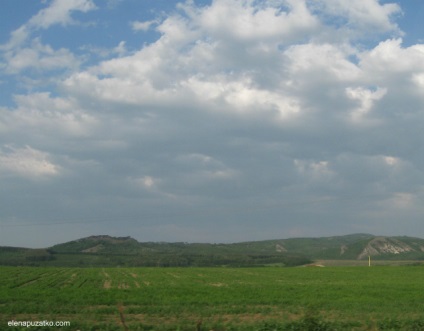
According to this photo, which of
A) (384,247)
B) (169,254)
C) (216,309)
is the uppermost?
(216,309)

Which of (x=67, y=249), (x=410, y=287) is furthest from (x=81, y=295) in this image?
(x=67, y=249)

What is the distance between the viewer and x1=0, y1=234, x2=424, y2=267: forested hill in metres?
119

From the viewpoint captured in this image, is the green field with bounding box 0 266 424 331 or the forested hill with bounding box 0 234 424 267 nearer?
the green field with bounding box 0 266 424 331

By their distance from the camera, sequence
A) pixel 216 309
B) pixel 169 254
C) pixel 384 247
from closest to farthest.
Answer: pixel 216 309, pixel 169 254, pixel 384 247

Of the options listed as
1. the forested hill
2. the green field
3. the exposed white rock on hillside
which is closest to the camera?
the green field

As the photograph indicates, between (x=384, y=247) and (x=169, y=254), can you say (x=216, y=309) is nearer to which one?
(x=169, y=254)

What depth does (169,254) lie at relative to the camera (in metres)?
151

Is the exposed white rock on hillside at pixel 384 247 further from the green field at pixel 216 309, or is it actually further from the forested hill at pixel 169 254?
the green field at pixel 216 309

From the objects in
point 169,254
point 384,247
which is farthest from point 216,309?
point 384,247

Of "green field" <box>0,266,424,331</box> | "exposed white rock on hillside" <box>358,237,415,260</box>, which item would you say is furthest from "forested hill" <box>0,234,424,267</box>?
"green field" <box>0,266,424,331</box>

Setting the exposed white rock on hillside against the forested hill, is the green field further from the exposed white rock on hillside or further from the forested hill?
the exposed white rock on hillside

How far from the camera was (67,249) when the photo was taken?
16562 centimetres

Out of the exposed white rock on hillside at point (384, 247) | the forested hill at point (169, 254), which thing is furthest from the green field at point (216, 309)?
the exposed white rock on hillside at point (384, 247)

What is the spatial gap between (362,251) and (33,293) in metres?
165
